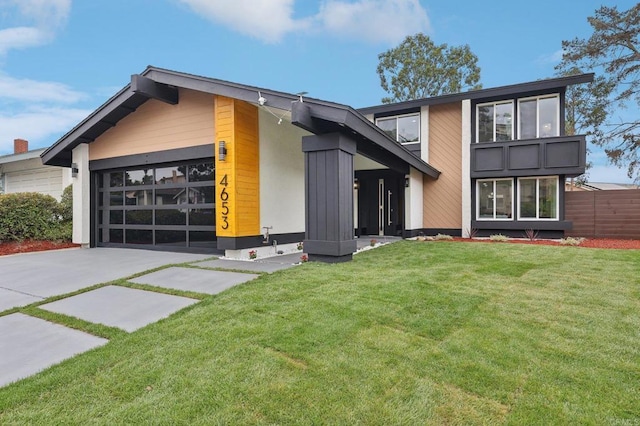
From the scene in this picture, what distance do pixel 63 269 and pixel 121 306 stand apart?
3.36 metres

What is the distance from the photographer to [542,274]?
17.5 ft

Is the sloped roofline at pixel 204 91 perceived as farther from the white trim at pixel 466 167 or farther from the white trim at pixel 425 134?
the white trim at pixel 466 167

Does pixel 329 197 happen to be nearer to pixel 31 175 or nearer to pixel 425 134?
pixel 425 134

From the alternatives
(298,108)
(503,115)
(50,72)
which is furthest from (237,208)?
(50,72)

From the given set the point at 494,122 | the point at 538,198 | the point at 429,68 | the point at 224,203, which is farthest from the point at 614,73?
the point at 224,203

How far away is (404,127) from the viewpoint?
43.6ft

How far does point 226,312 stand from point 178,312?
0.57 m

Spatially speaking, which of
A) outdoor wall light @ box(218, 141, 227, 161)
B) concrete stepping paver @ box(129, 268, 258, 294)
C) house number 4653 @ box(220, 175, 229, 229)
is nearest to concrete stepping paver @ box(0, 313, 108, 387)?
concrete stepping paver @ box(129, 268, 258, 294)

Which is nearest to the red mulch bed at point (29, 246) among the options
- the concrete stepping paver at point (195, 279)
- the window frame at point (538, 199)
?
the concrete stepping paver at point (195, 279)

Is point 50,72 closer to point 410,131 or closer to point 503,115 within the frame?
point 410,131

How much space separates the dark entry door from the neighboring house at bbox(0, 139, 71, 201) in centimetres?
1132

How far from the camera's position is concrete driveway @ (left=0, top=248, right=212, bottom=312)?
193 inches

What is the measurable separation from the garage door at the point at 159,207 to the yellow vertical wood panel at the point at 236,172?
73 cm

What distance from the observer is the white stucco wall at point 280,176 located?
7.88 metres
